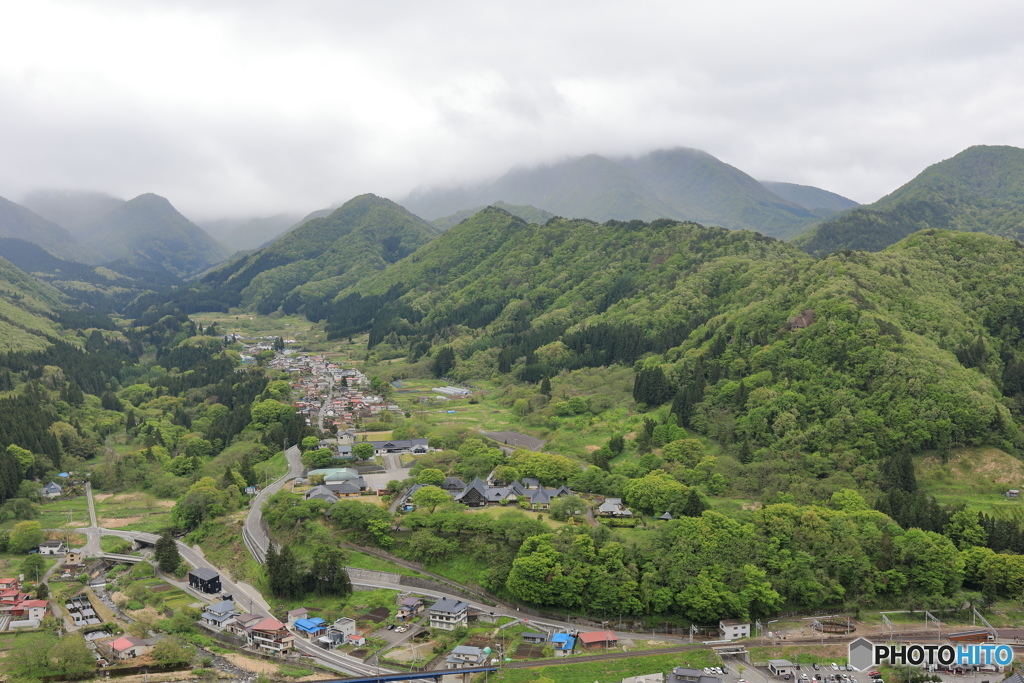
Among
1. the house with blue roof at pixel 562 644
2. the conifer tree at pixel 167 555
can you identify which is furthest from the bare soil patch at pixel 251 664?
the house with blue roof at pixel 562 644

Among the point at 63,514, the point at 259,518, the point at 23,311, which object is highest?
the point at 23,311

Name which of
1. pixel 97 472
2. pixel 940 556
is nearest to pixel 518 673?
pixel 940 556

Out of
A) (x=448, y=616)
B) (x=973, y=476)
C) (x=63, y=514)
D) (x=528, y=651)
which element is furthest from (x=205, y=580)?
(x=973, y=476)

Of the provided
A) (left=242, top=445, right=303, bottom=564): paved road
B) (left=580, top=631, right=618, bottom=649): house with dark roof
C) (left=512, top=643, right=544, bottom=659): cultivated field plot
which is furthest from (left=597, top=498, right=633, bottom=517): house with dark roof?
(left=242, top=445, right=303, bottom=564): paved road

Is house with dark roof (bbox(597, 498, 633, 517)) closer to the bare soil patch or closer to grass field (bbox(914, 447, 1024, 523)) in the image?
grass field (bbox(914, 447, 1024, 523))

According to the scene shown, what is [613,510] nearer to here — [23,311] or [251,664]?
[251,664]

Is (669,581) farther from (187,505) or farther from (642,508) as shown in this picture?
(187,505)
